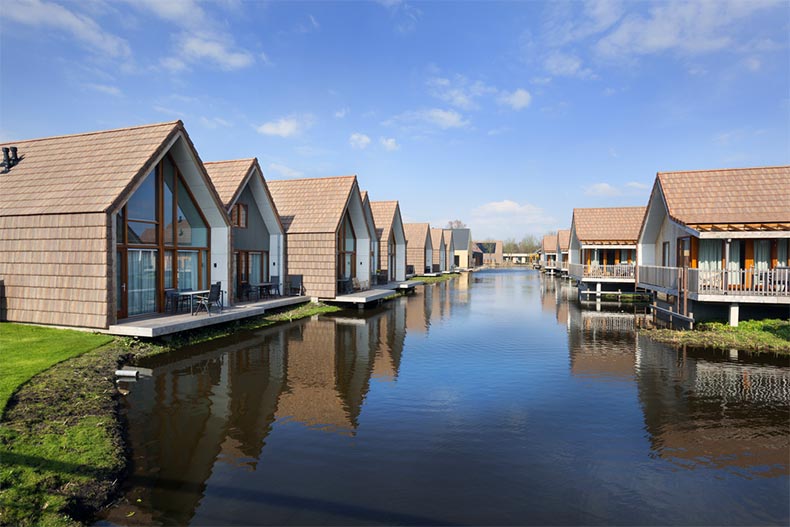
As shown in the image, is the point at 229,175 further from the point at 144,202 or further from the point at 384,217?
the point at 384,217

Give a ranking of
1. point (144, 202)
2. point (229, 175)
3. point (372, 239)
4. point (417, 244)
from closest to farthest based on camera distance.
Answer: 1. point (144, 202)
2. point (229, 175)
3. point (372, 239)
4. point (417, 244)

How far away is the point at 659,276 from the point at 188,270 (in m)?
19.3

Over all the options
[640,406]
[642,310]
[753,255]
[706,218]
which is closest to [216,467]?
[640,406]

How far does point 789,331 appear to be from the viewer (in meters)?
13.8

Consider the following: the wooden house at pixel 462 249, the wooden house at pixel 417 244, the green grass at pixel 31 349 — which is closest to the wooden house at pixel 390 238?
the wooden house at pixel 417 244

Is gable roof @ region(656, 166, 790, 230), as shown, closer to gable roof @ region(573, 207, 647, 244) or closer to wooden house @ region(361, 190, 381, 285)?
gable roof @ region(573, 207, 647, 244)

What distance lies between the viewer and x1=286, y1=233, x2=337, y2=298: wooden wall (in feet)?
70.5

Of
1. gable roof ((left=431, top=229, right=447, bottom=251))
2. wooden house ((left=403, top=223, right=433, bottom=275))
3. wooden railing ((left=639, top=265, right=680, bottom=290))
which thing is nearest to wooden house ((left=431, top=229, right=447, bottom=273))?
gable roof ((left=431, top=229, right=447, bottom=251))

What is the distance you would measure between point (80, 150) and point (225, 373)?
9601 millimetres

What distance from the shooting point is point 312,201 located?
76.5 feet

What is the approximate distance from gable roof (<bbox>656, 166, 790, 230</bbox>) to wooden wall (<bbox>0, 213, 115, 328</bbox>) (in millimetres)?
18283

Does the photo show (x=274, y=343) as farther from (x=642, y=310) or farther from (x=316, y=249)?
(x=642, y=310)

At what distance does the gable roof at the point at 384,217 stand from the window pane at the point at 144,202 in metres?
20.6

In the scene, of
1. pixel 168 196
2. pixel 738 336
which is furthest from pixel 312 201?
pixel 738 336
